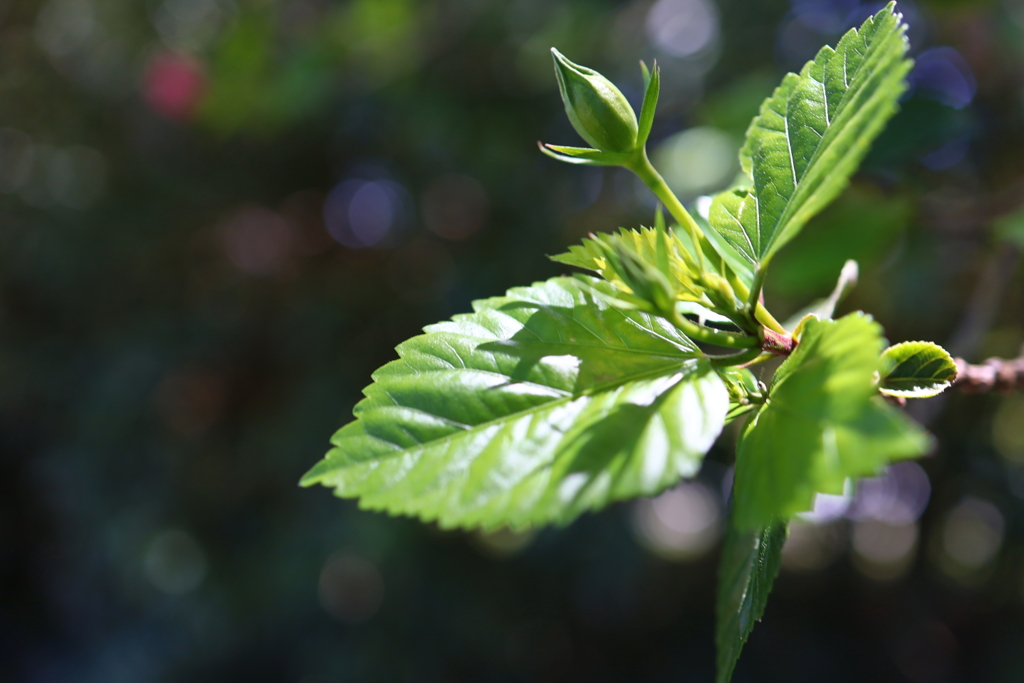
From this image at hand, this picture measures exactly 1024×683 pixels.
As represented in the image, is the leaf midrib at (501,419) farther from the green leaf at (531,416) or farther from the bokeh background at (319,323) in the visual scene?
the bokeh background at (319,323)

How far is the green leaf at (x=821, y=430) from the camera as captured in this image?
269 millimetres

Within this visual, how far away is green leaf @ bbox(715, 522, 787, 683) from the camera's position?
403 mm

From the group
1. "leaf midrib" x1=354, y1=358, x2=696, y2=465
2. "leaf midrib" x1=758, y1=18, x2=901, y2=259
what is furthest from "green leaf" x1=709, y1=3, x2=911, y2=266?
"leaf midrib" x1=354, y1=358, x2=696, y2=465

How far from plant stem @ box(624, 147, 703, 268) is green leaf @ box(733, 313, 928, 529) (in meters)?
0.09

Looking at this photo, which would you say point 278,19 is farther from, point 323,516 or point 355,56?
point 323,516

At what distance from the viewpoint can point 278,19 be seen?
2094 mm

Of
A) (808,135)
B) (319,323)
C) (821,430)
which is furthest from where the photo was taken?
(319,323)

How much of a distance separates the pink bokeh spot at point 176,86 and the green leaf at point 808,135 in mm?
2129

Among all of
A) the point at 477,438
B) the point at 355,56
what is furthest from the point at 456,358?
the point at 355,56

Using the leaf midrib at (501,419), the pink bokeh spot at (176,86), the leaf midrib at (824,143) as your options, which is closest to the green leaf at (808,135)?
the leaf midrib at (824,143)

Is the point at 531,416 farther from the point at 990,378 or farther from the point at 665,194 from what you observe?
the point at 990,378

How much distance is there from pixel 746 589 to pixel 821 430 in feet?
0.59

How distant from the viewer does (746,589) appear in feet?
1.42

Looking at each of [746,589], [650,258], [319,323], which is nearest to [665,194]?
[650,258]
